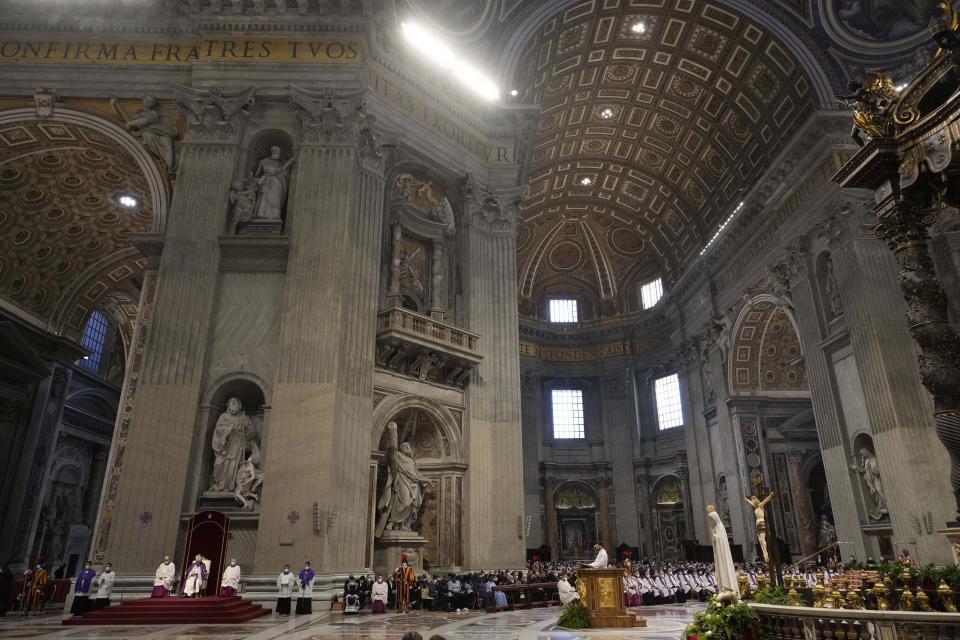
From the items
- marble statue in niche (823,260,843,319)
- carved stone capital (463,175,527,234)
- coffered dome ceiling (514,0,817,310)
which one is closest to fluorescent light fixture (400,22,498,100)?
coffered dome ceiling (514,0,817,310)

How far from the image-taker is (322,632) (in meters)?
7.99

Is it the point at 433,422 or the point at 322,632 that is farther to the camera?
the point at 433,422

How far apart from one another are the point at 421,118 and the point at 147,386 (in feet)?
29.8

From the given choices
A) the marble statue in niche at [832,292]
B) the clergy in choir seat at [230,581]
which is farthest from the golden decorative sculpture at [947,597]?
the marble statue in niche at [832,292]

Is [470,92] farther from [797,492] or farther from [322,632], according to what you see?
[797,492]

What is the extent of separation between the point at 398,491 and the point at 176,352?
5.40 metres

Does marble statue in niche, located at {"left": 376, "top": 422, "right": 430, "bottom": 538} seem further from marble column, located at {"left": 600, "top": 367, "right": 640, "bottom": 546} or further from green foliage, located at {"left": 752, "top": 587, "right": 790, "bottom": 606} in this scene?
marble column, located at {"left": 600, "top": 367, "right": 640, "bottom": 546}

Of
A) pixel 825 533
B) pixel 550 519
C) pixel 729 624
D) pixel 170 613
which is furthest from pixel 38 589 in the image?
pixel 825 533

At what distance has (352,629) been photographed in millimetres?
8328

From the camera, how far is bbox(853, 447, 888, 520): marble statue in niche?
48.9ft

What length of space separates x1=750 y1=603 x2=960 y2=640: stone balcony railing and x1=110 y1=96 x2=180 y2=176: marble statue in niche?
46.1ft

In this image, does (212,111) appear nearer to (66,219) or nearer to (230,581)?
(66,219)

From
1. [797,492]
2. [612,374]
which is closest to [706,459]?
[797,492]

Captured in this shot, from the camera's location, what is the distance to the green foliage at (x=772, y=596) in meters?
5.84
